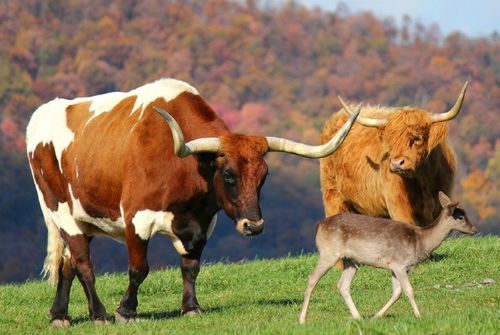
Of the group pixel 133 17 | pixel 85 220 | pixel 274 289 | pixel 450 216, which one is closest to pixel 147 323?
pixel 85 220

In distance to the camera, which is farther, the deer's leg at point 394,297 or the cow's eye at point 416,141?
the cow's eye at point 416,141

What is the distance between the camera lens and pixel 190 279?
10.6 m

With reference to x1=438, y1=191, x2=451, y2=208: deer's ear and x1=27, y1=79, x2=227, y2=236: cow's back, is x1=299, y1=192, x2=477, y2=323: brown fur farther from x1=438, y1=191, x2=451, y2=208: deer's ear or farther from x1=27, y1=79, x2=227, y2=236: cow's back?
x1=27, y1=79, x2=227, y2=236: cow's back

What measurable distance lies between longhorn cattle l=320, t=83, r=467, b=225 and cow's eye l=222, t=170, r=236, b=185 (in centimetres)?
421

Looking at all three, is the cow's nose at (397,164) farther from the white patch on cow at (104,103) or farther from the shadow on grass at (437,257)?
the white patch on cow at (104,103)

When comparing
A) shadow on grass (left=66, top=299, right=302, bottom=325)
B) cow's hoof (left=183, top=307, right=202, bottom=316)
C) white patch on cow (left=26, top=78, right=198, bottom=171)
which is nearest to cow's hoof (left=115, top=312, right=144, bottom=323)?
shadow on grass (left=66, top=299, right=302, bottom=325)

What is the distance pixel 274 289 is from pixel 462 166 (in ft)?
311

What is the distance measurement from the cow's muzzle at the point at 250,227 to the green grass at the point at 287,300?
765mm

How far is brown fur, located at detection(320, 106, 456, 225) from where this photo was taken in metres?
13.8

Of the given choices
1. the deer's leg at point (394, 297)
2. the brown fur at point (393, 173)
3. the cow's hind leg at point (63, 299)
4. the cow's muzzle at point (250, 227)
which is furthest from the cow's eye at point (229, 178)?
the brown fur at point (393, 173)

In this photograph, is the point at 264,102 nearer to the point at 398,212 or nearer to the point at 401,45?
the point at 401,45

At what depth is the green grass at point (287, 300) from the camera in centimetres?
802

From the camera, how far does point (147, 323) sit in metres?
9.49

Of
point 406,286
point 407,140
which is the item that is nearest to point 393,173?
point 407,140
